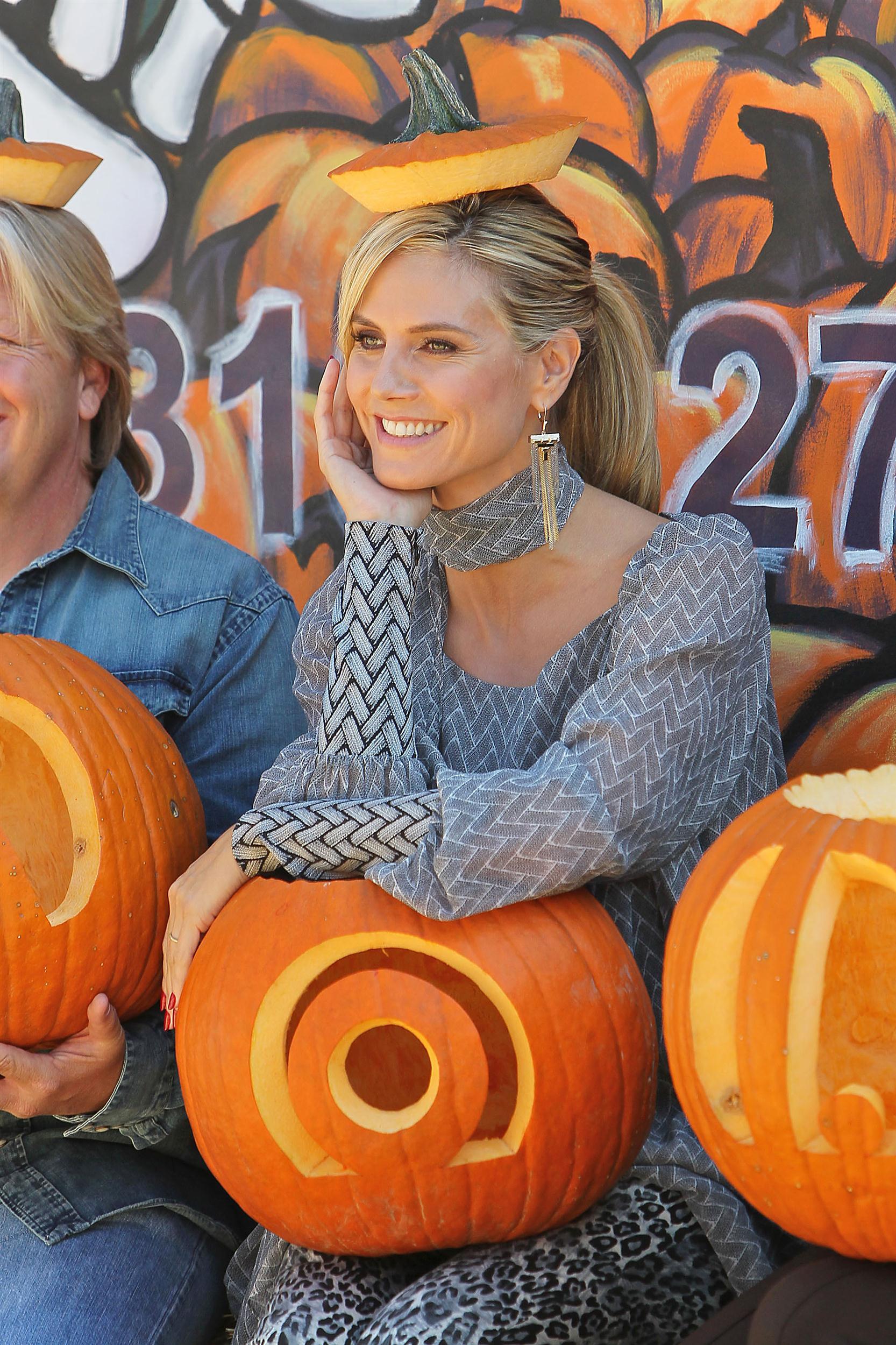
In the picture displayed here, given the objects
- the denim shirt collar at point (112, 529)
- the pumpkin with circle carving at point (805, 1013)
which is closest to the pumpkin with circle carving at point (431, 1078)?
the pumpkin with circle carving at point (805, 1013)

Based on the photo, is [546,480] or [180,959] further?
[546,480]

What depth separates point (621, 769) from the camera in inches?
75.0

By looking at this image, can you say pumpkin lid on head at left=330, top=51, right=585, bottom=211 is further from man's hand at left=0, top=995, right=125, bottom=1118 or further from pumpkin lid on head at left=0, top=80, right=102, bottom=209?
man's hand at left=0, top=995, right=125, bottom=1118

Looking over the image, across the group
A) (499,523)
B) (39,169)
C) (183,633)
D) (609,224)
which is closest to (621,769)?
(499,523)

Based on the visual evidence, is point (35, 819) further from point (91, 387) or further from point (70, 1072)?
point (91, 387)

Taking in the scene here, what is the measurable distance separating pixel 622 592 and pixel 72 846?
96cm

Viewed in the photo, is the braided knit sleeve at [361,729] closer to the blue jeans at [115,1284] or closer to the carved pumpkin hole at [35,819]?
the carved pumpkin hole at [35,819]

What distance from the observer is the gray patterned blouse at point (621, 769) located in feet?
6.11

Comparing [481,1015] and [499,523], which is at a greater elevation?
[499,523]

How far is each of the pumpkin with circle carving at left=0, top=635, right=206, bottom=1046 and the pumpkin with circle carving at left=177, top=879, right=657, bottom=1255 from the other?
0.90 ft

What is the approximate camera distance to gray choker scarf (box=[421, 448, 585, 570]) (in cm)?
232

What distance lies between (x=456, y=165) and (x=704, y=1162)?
157cm

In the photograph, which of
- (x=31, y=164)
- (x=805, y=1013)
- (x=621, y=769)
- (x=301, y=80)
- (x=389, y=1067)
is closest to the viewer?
(x=805, y=1013)

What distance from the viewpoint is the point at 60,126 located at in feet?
13.2
